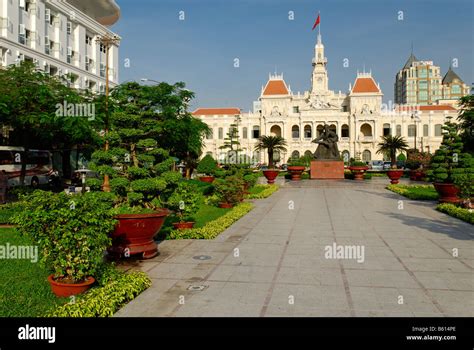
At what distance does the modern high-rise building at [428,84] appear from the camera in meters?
129

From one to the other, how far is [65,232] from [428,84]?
479 ft

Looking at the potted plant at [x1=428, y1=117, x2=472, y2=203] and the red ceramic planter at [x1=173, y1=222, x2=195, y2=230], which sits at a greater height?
the potted plant at [x1=428, y1=117, x2=472, y2=203]

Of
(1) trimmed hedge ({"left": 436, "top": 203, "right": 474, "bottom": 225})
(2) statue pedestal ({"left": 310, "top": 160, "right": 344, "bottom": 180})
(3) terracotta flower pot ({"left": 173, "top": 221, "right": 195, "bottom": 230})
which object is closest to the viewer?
(3) terracotta flower pot ({"left": 173, "top": 221, "right": 195, "bottom": 230})

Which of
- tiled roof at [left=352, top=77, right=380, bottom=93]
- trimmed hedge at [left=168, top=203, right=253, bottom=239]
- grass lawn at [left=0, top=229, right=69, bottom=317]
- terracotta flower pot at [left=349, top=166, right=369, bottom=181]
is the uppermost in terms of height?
tiled roof at [left=352, top=77, right=380, bottom=93]

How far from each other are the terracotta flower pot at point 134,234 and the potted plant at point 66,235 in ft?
4.80

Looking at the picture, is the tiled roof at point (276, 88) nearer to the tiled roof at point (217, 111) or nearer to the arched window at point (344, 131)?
the tiled roof at point (217, 111)

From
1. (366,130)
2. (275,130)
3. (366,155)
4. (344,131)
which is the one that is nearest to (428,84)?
(366,130)

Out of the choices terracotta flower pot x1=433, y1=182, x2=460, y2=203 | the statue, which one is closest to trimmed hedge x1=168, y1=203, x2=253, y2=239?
terracotta flower pot x1=433, y1=182, x2=460, y2=203

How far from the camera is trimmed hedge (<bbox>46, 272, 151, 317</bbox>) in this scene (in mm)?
4625

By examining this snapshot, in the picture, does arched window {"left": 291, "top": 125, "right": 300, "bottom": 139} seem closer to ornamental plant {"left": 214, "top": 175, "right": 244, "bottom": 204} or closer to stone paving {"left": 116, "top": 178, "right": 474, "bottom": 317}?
ornamental plant {"left": 214, "top": 175, "right": 244, "bottom": 204}

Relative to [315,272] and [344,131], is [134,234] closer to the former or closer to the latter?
[315,272]

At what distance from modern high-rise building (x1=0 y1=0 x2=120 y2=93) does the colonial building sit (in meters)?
38.8

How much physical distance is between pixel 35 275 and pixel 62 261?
1.56 m
